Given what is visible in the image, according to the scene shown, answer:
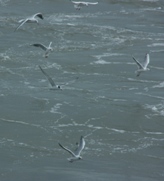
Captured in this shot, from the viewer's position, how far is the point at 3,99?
115 ft

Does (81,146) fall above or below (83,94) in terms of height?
above

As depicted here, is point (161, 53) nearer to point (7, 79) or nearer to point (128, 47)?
point (128, 47)

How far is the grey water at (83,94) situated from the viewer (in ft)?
94.1

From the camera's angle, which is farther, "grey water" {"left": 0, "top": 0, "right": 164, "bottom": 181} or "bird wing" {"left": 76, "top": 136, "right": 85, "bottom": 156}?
"grey water" {"left": 0, "top": 0, "right": 164, "bottom": 181}

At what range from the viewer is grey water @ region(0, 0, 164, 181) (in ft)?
94.1

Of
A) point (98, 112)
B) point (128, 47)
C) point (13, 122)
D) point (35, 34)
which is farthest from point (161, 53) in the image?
point (13, 122)

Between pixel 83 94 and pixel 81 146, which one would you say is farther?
pixel 83 94

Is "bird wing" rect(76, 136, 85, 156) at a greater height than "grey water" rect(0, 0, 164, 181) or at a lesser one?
greater

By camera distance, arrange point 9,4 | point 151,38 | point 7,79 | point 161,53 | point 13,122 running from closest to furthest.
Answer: point 13,122 < point 7,79 < point 161,53 < point 151,38 < point 9,4

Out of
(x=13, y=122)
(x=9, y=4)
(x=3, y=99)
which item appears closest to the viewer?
(x=13, y=122)

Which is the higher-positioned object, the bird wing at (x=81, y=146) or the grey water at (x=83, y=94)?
the bird wing at (x=81, y=146)

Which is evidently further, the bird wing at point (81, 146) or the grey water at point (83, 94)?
the grey water at point (83, 94)

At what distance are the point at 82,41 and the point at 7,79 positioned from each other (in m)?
7.88

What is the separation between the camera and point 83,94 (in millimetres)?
35875
